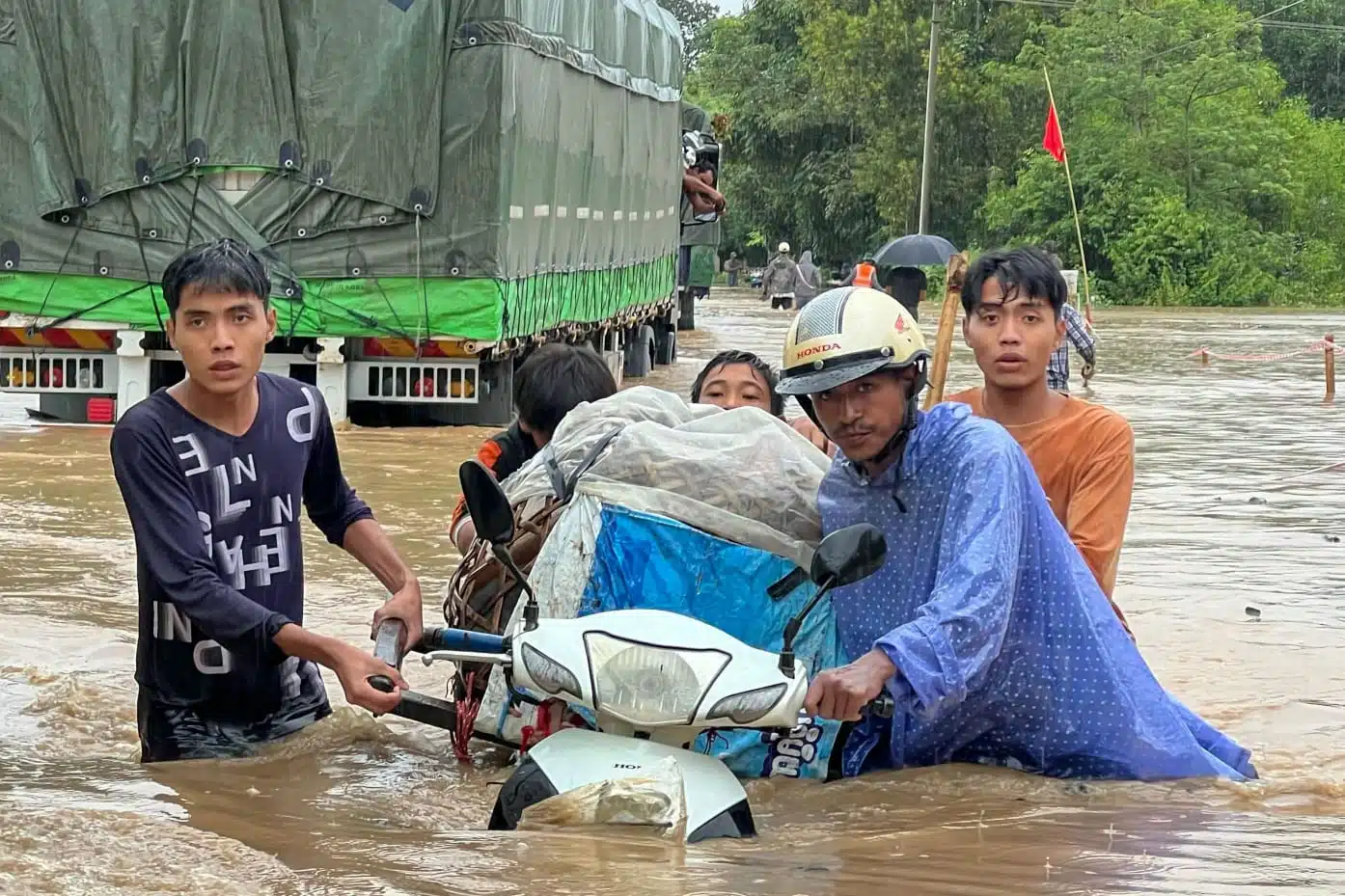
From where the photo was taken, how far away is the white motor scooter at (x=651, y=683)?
3.68m

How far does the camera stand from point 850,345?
4.14m

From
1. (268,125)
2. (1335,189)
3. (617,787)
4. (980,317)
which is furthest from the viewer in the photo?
(1335,189)

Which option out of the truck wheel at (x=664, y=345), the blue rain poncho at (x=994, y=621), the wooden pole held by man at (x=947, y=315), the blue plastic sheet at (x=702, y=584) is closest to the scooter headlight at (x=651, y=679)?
the blue rain poncho at (x=994, y=621)

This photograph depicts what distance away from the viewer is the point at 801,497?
470 cm

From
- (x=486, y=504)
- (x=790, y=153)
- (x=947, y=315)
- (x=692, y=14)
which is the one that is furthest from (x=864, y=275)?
(x=692, y=14)

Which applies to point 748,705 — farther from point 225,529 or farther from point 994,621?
point 225,529

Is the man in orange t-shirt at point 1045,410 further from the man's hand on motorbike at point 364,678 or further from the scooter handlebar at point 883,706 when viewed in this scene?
the man's hand on motorbike at point 364,678

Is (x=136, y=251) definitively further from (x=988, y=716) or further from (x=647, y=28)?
(x=988, y=716)

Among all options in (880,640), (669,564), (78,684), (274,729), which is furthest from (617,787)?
(78,684)

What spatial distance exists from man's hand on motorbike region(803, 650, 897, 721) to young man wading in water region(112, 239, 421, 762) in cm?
97

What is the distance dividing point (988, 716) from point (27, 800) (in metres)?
2.20

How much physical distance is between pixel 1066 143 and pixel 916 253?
2811cm

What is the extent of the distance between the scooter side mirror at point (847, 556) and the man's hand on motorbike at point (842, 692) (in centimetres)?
20

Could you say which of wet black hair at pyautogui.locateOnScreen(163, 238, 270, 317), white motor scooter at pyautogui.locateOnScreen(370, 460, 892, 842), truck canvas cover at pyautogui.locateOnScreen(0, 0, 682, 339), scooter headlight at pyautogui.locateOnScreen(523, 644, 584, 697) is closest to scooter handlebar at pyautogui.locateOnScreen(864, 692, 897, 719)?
white motor scooter at pyautogui.locateOnScreen(370, 460, 892, 842)
